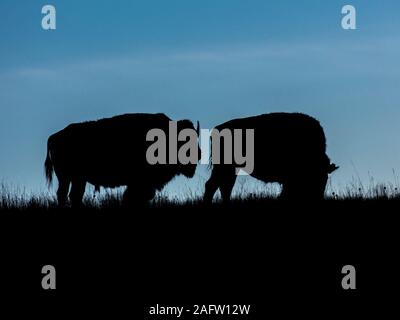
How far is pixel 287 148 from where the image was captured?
51.4ft

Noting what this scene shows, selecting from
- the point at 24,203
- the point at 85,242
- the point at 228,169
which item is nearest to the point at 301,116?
the point at 228,169

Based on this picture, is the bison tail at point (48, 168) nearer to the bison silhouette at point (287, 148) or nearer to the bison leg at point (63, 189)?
the bison leg at point (63, 189)

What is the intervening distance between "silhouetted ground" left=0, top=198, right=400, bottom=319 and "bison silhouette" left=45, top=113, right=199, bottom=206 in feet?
13.1

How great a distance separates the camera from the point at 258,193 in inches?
496

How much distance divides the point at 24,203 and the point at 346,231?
17.1 ft

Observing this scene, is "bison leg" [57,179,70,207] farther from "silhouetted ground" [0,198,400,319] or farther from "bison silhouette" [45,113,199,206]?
"silhouetted ground" [0,198,400,319]

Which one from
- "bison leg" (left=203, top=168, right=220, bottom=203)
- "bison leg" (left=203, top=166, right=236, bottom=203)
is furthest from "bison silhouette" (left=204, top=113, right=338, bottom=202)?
"bison leg" (left=203, top=168, right=220, bottom=203)

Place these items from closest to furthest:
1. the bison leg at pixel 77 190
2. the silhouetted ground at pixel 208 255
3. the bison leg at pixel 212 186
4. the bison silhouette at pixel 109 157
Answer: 1. the silhouetted ground at pixel 208 255
2. the bison leg at pixel 212 186
3. the bison leg at pixel 77 190
4. the bison silhouette at pixel 109 157

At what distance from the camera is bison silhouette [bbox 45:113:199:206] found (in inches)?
606

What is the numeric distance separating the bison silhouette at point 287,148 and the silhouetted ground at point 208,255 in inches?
161

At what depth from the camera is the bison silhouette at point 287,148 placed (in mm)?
15477

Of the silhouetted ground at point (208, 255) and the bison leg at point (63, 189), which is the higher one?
the bison leg at point (63, 189)

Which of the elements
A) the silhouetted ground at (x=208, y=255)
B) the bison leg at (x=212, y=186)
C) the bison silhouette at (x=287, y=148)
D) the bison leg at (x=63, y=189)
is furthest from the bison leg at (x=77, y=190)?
the silhouetted ground at (x=208, y=255)
